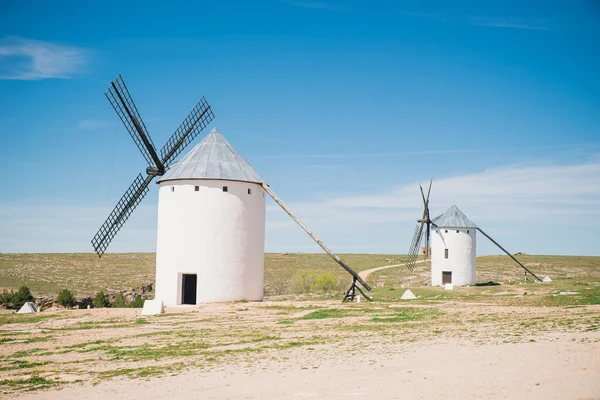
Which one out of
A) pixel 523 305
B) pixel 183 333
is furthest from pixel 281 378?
pixel 523 305

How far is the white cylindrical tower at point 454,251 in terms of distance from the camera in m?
44.8

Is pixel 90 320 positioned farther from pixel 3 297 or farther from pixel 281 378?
pixel 3 297

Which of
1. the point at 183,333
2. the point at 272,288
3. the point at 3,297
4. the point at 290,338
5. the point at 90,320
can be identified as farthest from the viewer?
the point at 272,288

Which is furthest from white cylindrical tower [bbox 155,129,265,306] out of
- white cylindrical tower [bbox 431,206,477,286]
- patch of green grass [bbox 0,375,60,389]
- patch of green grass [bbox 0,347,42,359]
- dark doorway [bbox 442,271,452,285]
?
dark doorway [bbox 442,271,452,285]

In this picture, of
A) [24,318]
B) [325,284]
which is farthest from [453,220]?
[24,318]

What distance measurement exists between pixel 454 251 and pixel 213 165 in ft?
82.5

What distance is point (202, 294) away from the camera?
25172 mm

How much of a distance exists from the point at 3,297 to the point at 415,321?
28.2m

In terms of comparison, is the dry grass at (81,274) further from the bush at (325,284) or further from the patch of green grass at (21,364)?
the patch of green grass at (21,364)

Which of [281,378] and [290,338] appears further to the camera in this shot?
[290,338]

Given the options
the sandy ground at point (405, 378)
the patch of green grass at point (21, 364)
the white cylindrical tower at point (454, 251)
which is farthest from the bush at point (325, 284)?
the sandy ground at point (405, 378)

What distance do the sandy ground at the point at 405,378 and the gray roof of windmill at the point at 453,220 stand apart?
116 feet

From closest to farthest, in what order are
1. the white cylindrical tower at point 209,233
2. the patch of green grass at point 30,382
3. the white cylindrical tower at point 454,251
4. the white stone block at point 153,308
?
the patch of green grass at point 30,382 → the white stone block at point 153,308 → the white cylindrical tower at point 209,233 → the white cylindrical tower at point 454,251

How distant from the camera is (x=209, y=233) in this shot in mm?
25359
